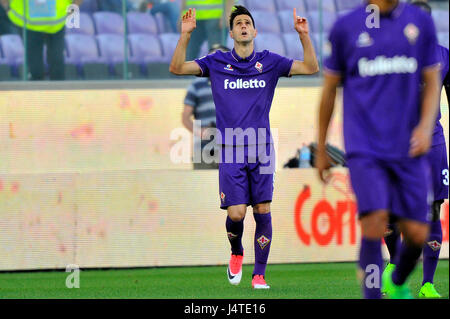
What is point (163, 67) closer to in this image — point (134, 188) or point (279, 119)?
point (279, 119)

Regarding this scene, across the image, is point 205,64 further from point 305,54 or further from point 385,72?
point 385,72

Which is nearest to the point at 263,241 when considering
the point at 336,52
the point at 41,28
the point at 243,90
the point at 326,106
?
the point at 243,90

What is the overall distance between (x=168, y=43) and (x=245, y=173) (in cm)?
601

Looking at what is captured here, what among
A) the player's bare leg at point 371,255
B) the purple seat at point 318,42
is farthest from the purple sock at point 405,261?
the purple seat at point 318,42

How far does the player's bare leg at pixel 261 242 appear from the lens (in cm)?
885

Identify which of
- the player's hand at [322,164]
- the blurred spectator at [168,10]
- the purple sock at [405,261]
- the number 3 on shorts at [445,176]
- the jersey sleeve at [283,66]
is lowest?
the purple sock at [405,261]

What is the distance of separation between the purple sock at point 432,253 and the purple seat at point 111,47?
7084 mm

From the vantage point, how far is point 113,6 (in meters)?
14.2

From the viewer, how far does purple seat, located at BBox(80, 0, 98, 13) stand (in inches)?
562

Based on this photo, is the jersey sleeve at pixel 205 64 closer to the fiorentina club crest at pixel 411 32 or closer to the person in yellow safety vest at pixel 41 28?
the fiorentina club crest at pixel 411 32

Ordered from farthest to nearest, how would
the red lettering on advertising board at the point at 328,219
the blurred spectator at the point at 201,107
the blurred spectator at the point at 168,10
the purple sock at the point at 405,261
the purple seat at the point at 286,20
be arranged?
the purple seat at the point at 286,20 → the blurred spectator at the point at 168,10 → the blurred spectator at the point at 201,107 → the red lettering on advertising board at the point at 328,219 → the purple sock at the point at 405,261

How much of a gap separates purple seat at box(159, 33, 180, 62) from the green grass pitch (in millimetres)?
3744

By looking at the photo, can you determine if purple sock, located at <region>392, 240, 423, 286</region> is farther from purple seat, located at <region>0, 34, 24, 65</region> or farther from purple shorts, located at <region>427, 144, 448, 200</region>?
purple seat, located at <region>0, 34, 24, 65</region>

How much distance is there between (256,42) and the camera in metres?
14.6
